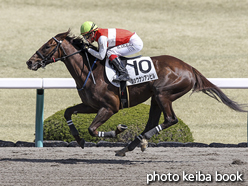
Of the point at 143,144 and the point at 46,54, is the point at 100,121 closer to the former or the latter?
the point at 143,144

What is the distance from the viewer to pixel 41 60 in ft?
18.0

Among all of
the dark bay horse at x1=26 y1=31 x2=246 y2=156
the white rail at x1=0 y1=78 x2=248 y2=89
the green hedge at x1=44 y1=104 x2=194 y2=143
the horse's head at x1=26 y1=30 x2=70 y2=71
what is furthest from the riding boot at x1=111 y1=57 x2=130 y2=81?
the white rail at x1=0 y1=78 x2=248 y2=89

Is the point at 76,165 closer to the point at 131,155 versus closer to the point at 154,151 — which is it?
the point at 131,155

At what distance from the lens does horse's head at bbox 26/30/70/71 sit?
5.45m

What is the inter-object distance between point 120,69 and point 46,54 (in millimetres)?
998

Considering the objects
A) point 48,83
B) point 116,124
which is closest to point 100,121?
point 116,124

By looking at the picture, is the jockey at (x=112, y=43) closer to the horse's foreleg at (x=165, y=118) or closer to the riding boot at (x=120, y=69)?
the riding boot at (x=120, y=69)

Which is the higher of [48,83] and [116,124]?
[48,83]

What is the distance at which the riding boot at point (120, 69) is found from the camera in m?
5.42

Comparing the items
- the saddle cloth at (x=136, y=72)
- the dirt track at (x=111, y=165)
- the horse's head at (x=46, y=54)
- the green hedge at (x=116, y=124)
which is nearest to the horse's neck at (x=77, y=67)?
the horse's head at (x=46, y=54)

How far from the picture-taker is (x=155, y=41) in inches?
712

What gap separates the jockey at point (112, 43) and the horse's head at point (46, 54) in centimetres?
36

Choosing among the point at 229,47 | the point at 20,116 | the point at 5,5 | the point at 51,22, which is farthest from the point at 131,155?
the point at 5,5

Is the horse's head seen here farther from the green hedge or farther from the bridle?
the green hedge
